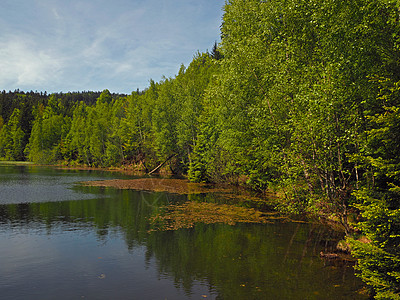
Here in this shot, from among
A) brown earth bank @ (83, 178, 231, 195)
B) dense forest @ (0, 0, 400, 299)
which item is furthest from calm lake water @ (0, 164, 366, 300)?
brown earth bank @ (83, 178, 231, 195)

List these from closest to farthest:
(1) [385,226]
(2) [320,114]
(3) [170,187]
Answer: (1) [385,226], (2) [320,114], (3) [170,187]

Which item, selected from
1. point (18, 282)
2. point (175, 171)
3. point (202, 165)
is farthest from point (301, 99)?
point (175, 171)

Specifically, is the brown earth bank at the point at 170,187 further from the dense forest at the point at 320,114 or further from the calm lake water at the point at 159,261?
the calm lake water at the point at 159,261

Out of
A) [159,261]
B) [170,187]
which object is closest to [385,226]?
[159,261]

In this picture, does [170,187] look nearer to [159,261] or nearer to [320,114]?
[159,261]

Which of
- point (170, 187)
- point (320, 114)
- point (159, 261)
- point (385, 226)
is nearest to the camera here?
point (385, 226)

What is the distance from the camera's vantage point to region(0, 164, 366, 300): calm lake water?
1174 cm

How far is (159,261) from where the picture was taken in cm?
1496

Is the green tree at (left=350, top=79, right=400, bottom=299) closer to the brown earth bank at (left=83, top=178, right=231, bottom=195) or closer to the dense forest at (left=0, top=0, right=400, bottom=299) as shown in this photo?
the dense forest at (left=0, top=0, right=400, bottom=299)

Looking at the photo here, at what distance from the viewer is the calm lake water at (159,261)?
1174 centimetres

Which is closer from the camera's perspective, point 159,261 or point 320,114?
point 320,114

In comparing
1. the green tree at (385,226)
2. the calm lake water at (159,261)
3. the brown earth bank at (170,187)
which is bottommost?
the calm lake water at (159,261)

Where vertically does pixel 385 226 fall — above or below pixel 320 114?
below

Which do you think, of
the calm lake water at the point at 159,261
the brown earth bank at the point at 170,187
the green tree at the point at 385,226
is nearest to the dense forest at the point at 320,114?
the green tree at the point at 385,226
